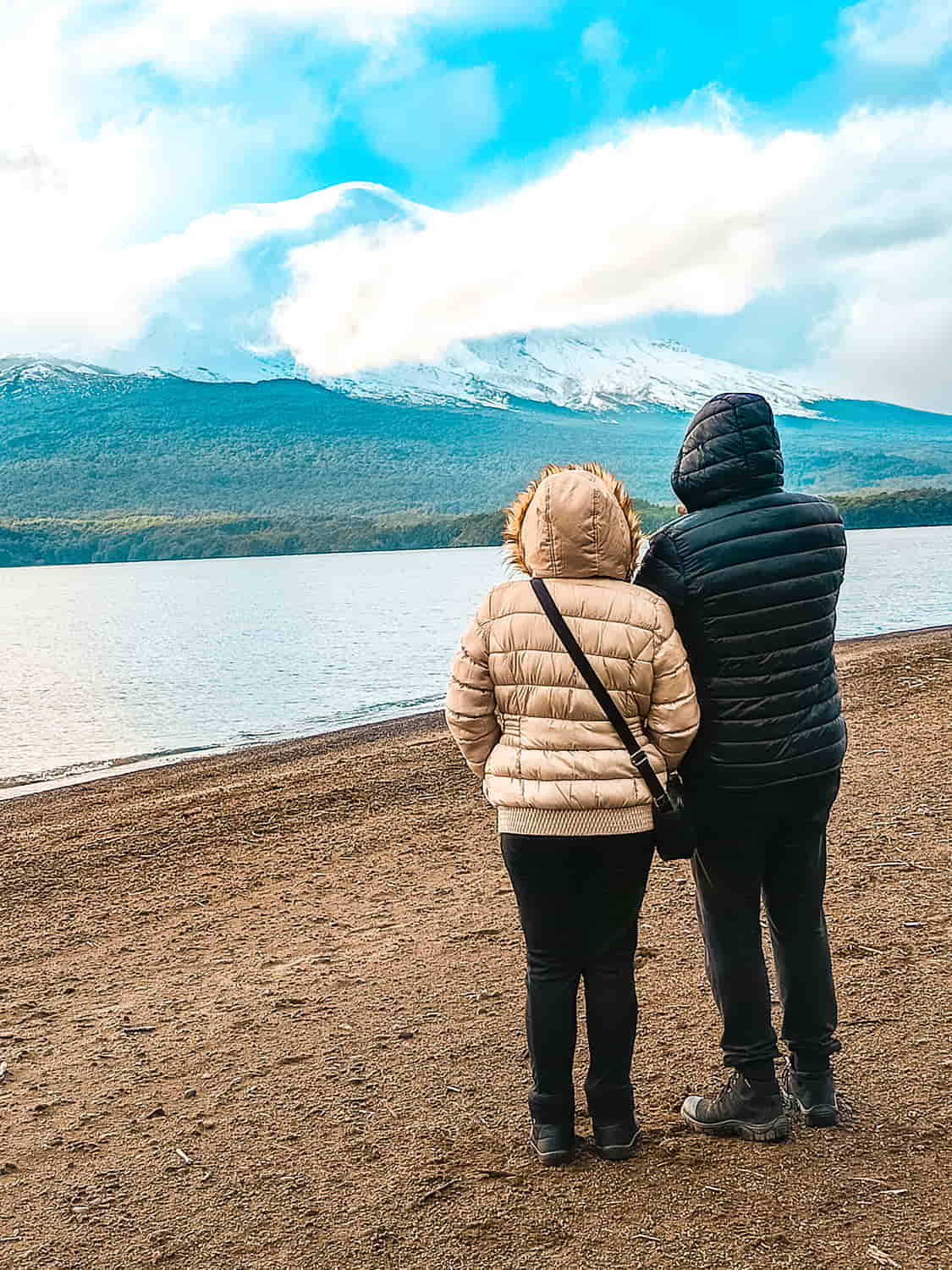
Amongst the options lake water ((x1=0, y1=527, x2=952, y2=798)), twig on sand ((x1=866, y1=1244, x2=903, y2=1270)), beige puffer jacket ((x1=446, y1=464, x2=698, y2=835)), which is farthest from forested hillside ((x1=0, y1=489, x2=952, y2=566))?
twig on sand ((x1=866, y1=1244, x2=903, y2=1270))

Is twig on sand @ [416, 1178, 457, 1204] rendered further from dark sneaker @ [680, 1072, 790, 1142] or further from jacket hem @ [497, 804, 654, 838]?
jacket hem @ [497, 804, 654, 838]

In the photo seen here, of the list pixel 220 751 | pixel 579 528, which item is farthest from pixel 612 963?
pixel 220 751

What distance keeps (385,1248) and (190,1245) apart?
607mm

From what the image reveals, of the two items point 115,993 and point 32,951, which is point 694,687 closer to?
point 115,993

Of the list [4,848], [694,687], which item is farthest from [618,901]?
[4,848]

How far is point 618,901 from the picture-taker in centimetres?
352

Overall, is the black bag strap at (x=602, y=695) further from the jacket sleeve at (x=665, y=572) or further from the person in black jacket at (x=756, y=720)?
the jacket sleeve at (x=665, y=572)

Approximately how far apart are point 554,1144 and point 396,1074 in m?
1.07

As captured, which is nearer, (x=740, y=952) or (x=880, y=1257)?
(x=880, y=1257)

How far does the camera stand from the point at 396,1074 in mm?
4621

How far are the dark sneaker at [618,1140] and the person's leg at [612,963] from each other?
1 centimetres

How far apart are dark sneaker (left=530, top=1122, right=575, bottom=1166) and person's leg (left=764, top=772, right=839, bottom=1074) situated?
30.3 inches

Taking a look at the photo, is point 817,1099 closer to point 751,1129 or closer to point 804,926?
point 751,1129

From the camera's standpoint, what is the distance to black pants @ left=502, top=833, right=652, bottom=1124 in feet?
11.4
